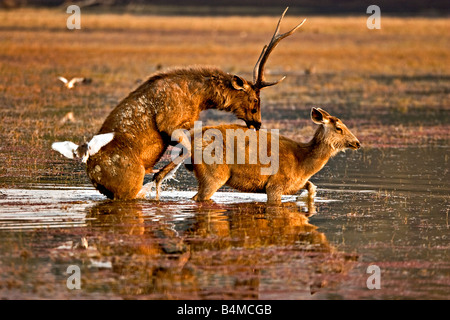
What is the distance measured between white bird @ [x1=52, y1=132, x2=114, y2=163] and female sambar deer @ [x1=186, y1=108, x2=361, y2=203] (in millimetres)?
1055

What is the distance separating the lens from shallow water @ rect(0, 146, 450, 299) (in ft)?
25.4

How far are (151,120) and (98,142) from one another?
777 mm

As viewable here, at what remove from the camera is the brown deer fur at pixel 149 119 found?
11219mm

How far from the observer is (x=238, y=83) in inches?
476

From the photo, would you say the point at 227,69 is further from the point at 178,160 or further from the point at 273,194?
the point at 178,160

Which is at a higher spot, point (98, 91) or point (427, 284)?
point (98, 91)

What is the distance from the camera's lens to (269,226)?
1021 centimetres

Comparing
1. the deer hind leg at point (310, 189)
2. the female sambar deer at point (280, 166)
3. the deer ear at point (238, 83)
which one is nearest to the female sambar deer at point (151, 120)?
the deer ear at point (238, 83)

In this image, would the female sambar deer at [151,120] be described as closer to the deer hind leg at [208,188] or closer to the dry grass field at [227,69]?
the deer hind leg at [208,188]

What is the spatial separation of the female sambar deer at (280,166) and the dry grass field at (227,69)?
2961 mm

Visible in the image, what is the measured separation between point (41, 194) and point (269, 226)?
10.6 feet

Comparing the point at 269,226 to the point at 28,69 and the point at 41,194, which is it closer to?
the point at 41,194

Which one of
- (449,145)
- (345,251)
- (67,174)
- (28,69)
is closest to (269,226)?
(345,251)
